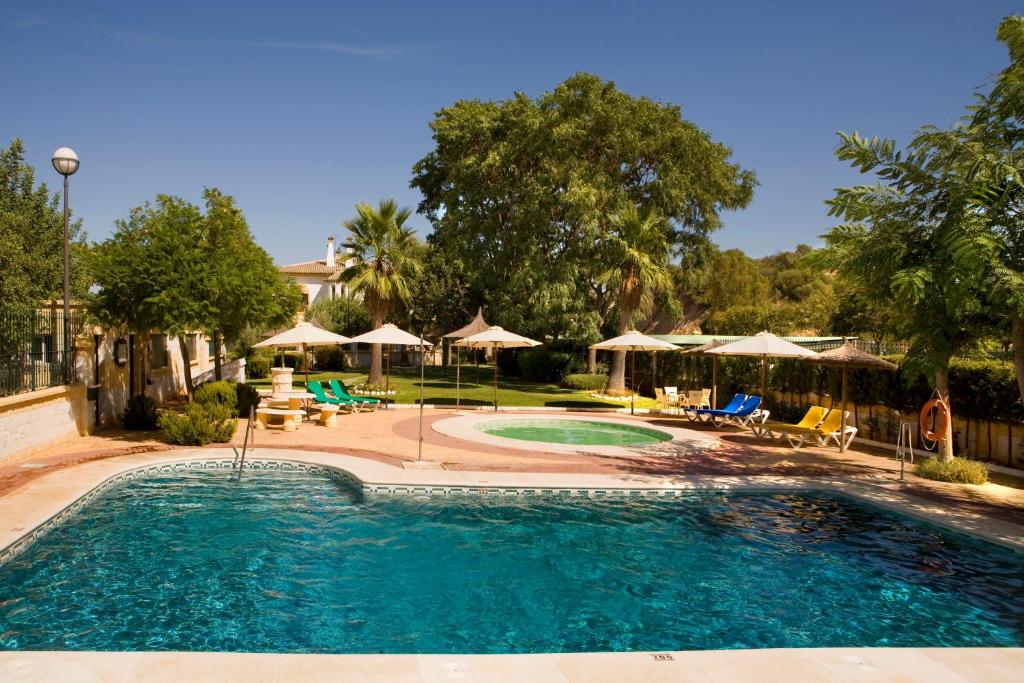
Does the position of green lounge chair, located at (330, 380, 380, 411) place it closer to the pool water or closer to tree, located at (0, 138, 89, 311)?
the pool water

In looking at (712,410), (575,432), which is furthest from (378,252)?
(712,410)

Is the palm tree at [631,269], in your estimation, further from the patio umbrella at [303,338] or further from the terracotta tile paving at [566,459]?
the patio umbrella at [303,338]

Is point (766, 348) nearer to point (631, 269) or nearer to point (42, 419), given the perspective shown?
point (631, 269)

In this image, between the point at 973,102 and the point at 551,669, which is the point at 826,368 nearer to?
the point at 973,102

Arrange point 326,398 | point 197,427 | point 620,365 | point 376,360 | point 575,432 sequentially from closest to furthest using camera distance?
1. point 197,427
2. point 575,432
3. point 326,398
4. point 620,365
5. point 376,360

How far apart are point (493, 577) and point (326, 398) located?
1389cm

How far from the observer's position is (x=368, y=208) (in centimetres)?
3016

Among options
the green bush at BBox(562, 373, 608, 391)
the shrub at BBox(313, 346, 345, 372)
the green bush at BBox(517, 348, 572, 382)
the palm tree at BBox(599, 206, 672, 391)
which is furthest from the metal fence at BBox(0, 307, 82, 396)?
the shrub at BBox(313, 346, 345, 372)

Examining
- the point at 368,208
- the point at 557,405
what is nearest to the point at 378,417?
the point at 557,405

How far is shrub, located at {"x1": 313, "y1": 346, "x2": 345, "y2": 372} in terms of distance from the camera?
4669 centimetres

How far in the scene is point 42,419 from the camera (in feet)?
45.6

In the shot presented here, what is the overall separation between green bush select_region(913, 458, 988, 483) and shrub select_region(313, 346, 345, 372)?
39485 millimetres

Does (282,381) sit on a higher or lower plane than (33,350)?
lower

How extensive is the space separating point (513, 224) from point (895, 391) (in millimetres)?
21891
